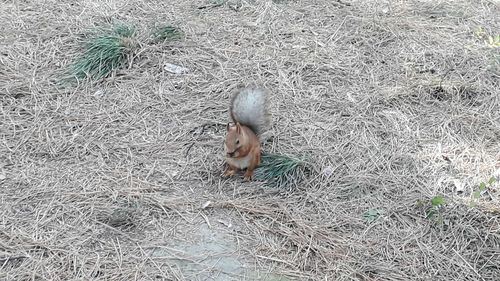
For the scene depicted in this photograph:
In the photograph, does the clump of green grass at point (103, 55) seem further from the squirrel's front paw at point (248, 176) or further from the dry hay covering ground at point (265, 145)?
the squirrel's front paw at point (248, 176)

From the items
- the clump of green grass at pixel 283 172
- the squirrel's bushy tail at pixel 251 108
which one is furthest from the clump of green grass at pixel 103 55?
the clump of green grass at pixel 283 172

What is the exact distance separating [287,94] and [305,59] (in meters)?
0.47

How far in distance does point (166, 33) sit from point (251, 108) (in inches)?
53.9

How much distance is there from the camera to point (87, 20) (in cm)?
439

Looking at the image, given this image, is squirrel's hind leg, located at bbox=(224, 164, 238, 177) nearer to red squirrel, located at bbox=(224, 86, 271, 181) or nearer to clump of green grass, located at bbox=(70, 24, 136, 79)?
red squirrel, located at bbox=(224, 86, 271, 181)

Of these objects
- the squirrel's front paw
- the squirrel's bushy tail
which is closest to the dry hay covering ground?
the squirrel's front paw

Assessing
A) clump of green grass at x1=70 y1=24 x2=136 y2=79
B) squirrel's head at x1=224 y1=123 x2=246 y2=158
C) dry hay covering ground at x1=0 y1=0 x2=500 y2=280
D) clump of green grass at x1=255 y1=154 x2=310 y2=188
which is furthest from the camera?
clump of green grass at x1=70 y1=24 x2=136 y2=79

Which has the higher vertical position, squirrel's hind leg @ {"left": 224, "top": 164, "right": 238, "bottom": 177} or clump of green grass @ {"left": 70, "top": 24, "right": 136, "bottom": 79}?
clump of green grass @ {"left": 70, "top": 24, "right": 136, "bottom": 79}

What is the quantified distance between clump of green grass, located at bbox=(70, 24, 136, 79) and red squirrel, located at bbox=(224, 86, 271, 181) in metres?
1.12

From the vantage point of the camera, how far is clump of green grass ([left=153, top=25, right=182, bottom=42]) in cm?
420

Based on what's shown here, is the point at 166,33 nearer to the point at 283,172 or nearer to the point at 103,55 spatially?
the point at 103,55

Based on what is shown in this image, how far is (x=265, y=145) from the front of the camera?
3338mm

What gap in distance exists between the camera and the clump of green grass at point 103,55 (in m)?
3.87

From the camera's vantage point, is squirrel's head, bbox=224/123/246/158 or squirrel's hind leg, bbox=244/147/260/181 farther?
squirrel's hind leg, bbox=244/147/260/181
